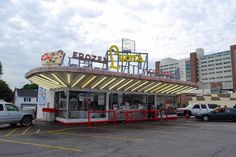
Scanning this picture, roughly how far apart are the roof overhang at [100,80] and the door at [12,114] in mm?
2723

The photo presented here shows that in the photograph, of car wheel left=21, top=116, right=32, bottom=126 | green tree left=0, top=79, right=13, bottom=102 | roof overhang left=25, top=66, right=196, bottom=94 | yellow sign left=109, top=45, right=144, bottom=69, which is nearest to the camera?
roof overhang left=25, top=66, right=196, bottom=94

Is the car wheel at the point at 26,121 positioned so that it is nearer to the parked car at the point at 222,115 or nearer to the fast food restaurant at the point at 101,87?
the fast food restaurant at the point at 101,87

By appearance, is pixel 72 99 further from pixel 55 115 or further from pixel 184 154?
pixel 184 154

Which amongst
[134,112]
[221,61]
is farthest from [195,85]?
[221,61]

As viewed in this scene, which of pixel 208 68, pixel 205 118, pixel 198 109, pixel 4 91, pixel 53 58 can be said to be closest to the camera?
pixel 53 58

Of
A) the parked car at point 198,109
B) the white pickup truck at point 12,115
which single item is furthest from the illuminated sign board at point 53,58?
the parked car at point 198,109

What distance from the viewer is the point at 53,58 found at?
20828mm

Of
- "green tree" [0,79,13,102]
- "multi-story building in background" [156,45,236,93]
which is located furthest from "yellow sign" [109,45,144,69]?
"multi-story building in background" [156,45,236,93]

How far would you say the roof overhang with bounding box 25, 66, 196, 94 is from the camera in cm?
1709

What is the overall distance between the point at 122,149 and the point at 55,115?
1482 cm

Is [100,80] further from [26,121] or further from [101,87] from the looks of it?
[26,121]

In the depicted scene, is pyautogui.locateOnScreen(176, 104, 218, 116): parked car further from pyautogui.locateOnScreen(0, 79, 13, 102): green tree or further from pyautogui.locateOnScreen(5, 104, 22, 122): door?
pyautogui.locateOnScreen(0, 79, 13, 102): green tree

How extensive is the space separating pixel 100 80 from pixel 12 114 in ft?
22.1

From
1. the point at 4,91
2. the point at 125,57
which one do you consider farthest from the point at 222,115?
the point at 4,91
